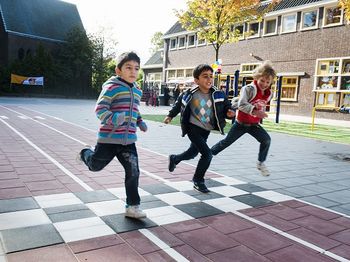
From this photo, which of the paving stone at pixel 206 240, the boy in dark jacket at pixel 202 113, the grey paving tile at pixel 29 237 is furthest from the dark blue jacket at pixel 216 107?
the grey paving tile at pixel 29 237

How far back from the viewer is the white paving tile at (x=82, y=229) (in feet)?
10.1

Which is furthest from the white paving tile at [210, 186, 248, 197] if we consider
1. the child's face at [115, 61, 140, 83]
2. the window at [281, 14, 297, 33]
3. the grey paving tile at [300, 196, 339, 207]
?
the window at [281, 14, 297, 33]

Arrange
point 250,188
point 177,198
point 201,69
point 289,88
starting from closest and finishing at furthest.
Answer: point 177,198 < point 201,69 < point 250,188 < point 289,88

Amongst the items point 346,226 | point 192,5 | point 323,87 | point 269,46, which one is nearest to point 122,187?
point 346,226

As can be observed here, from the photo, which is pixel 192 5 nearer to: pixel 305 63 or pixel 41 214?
pixel 305 63

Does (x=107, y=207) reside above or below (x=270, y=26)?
below

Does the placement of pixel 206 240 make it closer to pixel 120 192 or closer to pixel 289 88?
pixel 120 192

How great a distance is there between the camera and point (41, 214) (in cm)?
355

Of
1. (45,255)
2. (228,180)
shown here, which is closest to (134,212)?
(45,255)

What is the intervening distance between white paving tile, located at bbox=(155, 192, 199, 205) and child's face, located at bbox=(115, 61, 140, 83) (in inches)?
60.2

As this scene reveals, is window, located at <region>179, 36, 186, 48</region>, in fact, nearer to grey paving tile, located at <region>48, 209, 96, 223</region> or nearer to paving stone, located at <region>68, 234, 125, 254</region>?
grey paving tile, located at <region>48, 209, 96, 223</region>

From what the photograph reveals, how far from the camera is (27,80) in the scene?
3856cm

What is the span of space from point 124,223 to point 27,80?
128 feet

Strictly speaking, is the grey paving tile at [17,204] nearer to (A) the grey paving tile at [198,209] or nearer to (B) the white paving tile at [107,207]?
(B) the white paving tile at [107,207]
